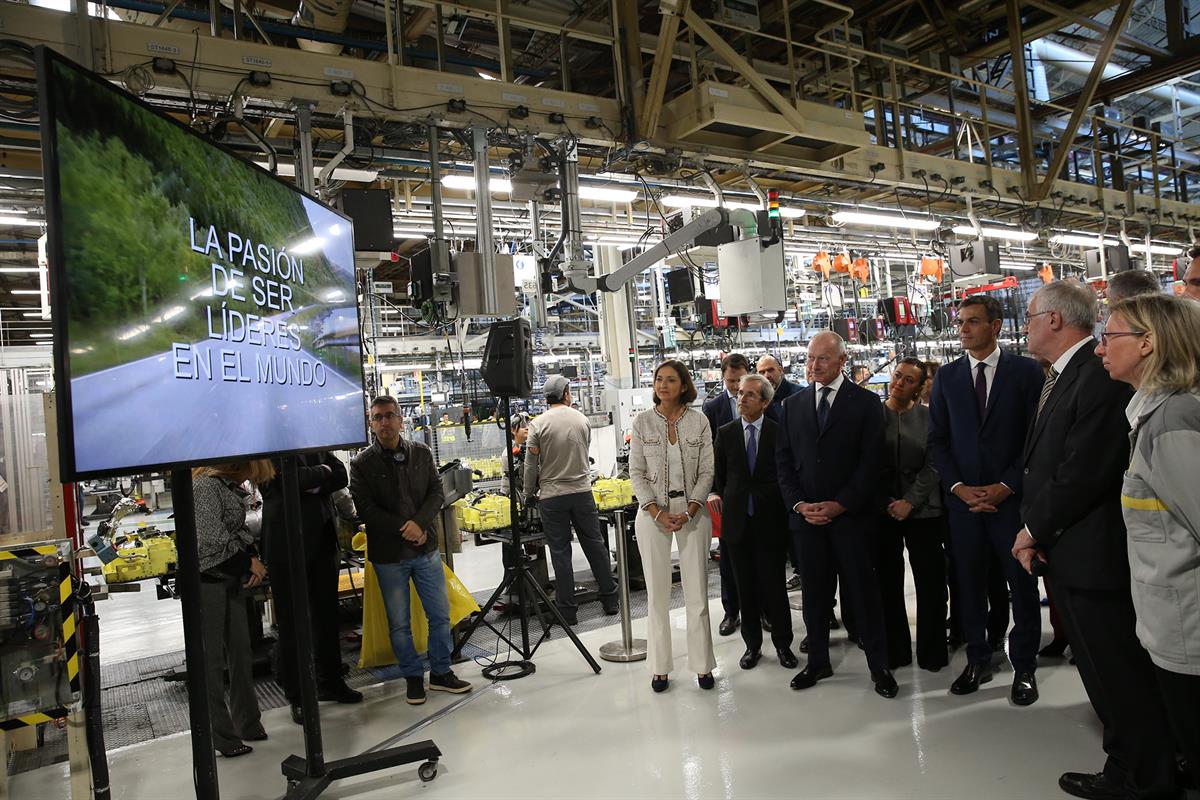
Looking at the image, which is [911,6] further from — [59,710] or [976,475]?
[59,710]

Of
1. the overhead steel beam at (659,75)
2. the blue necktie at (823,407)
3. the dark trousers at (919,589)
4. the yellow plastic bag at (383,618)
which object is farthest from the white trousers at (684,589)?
the overhead steel beam at (659,75)

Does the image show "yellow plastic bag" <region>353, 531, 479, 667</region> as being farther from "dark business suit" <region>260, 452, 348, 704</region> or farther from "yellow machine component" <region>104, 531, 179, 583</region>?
"yellow machine component" <region>104, 531, 179, 583</region>

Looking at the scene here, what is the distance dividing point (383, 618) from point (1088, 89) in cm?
777

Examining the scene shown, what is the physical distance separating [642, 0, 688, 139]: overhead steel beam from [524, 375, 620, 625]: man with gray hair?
208 centimetres

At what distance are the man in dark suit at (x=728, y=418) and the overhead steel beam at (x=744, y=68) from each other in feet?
5.66

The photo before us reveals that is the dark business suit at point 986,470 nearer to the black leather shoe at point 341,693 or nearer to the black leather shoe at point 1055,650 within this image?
the black leather shoe at point 1055,650

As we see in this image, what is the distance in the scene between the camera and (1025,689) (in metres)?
3.38

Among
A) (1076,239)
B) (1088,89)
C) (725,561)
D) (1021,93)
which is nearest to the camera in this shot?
(725,561)

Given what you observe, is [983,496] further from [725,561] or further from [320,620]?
[320,620]

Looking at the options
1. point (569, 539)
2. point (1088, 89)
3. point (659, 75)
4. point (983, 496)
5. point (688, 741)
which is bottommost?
point (688, 741)

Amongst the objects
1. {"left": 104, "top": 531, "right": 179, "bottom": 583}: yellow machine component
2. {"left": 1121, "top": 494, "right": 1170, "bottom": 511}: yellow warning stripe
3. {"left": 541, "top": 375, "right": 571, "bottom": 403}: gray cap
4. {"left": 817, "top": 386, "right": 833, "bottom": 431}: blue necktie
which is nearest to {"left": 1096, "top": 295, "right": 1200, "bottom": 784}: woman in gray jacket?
{"left": 1121, "top": 494, "right": 1170, "bottom": 511}: yellow warning stripe

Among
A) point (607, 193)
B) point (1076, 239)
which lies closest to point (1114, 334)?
point (607, 193)

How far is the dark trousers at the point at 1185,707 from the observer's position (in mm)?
2006

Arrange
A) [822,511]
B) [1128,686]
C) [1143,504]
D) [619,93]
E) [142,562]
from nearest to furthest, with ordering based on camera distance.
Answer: [1143,504]
[1128,686]
[822,511]
[142,562]
[619,93]
